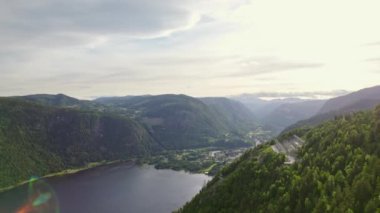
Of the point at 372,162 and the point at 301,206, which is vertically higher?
the point at 372,162

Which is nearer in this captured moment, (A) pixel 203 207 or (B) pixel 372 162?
(B) pixel 372 162

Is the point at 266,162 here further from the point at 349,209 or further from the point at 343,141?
the point at 349,209

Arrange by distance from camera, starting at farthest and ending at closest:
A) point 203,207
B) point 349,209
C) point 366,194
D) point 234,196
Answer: point 203,207 < point 234,196 < point 366,194 < point 349,209

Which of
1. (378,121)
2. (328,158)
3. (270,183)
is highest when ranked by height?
(378,121)

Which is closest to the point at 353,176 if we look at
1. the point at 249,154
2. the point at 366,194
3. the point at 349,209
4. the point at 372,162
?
the point at 372,162

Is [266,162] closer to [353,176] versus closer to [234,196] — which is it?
[234,196]

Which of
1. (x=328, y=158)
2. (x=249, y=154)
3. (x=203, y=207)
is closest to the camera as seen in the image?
(x=328, y=158)
